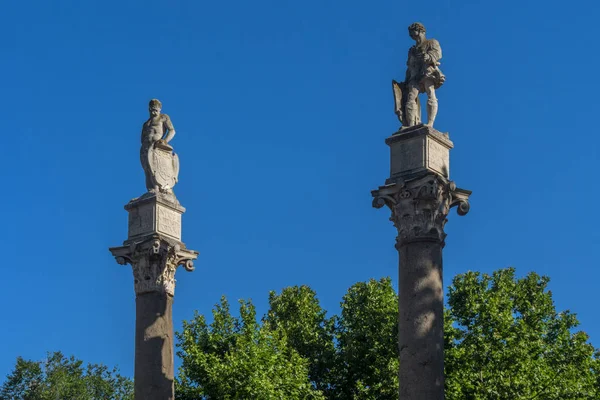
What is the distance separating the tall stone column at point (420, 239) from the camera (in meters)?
21.7

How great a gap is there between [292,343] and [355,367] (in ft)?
12.4

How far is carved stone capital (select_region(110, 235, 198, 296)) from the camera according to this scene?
93.2 ft

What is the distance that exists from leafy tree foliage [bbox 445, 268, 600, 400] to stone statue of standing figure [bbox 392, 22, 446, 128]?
813 inches

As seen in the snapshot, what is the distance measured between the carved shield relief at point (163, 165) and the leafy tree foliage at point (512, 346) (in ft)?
54.7

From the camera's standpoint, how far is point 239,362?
155ft

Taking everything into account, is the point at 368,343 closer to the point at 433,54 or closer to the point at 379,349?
the point at 379,349

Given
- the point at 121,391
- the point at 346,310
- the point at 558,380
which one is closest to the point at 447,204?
the point at 558,380

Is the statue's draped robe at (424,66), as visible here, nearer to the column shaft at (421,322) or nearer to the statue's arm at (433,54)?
the statue's arm at (433,54)

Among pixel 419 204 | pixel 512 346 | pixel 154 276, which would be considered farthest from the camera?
pixel 512 346

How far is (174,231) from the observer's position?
29.2 meters

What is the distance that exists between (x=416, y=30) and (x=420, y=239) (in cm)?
431

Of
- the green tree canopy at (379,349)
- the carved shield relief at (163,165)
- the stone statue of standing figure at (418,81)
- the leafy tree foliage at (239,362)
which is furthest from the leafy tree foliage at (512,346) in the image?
the stone statue of standing figure at (418,81)

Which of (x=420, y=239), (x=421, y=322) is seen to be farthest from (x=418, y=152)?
(x=421, y=322)

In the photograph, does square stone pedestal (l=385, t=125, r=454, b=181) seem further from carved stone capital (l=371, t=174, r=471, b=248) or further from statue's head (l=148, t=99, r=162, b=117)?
statue's head (l=148, t=99, r=162, b=117)
